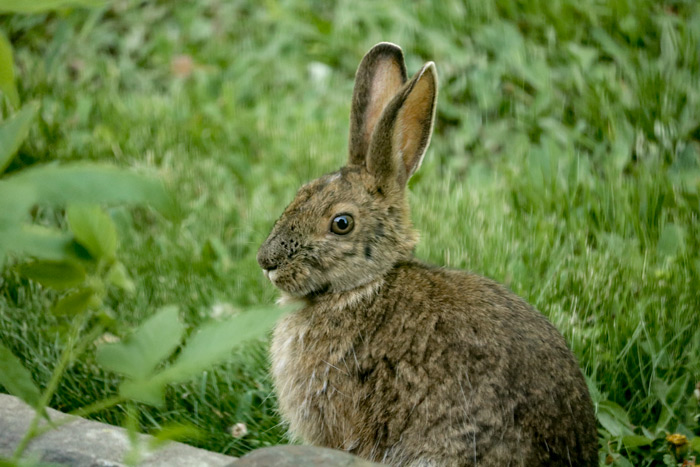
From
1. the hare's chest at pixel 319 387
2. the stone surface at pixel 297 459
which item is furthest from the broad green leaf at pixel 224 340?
the hare's chest at pixel 319 387

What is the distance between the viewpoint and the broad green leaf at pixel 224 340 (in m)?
2.04

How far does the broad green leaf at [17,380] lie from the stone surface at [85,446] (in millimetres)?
648

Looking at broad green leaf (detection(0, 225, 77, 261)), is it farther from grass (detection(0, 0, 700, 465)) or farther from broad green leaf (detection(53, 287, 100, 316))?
grass (detection(0, 0, 700, 465))

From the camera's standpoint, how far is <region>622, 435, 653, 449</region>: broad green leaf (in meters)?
3.49

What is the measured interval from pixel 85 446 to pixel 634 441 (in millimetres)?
2114

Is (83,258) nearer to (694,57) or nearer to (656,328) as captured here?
(656,328)

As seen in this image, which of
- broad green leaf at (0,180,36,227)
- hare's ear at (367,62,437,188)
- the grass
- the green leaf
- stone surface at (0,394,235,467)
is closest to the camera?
broad green leaf at (0,180,36,227)

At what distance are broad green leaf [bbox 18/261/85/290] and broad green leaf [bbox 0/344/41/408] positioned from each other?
221 millimetres

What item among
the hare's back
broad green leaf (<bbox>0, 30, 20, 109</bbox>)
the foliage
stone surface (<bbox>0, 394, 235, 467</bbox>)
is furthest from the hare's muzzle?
broad green leaf (<bbox>0, 30, 20, 109</bbox>)

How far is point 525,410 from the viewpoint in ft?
9.87

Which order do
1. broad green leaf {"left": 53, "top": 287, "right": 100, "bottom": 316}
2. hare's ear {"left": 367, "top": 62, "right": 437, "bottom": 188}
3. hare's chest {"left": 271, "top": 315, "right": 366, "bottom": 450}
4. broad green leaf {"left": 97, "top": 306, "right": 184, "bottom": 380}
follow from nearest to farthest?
broad green leaf {"left": 97, "top": 306, "right": 184, "bottom": 380}, broad green leaf {"left": 53, "top": 287, "right": 100, "bottom": 316}, hare's chest {"left": 271, "top": 315, "right": 366, "bottom": 450}, hare's ear {"left": 367, "top": 62, "right": 437, "bottom": 188}

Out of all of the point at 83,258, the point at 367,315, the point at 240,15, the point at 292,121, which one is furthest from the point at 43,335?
the point at 240,15

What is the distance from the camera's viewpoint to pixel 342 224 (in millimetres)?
3623

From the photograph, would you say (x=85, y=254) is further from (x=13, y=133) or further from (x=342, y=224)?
(x=342, y=224)
